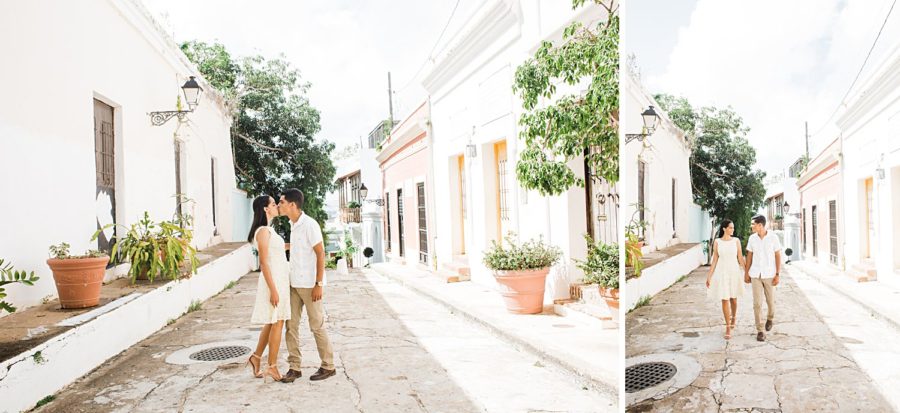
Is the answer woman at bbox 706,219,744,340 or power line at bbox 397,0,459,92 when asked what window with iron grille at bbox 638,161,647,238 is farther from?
power line at bbox 397,0,459,92

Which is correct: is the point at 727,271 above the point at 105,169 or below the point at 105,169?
below

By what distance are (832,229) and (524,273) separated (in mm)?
2784

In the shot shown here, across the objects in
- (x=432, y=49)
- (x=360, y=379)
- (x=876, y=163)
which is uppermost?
(x=432, y=49)

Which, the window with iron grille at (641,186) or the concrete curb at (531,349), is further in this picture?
the concrete curb at (531,349)

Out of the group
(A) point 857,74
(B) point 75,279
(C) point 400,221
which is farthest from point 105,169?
(C) point 400,221

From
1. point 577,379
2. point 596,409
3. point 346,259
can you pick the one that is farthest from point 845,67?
point 346,259

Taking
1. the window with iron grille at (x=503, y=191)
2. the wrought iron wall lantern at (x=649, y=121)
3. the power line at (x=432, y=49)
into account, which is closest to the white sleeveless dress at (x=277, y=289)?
the wrought iron wall lantern at (x=649, y=121)

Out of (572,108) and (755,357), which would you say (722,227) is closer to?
(755,357)

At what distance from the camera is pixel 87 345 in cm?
304

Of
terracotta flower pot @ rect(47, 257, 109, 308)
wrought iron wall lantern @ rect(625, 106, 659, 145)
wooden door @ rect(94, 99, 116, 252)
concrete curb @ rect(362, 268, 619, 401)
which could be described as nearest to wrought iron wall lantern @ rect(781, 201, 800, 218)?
wrought iron wall lantern @ rect(625, 106, 659, 145)

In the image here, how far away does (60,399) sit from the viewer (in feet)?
8.77

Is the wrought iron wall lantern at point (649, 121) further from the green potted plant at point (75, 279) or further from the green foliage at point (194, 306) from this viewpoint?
the green foliage at point (194, 306)

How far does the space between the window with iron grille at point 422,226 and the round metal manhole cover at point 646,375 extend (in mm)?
5752

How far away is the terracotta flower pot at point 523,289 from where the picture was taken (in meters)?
4.32
